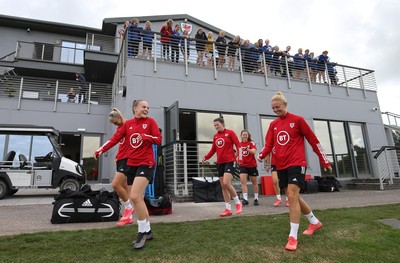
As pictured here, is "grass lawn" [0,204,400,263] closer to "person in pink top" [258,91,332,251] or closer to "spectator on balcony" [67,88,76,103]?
"person in pink top" [258,91,332,251]

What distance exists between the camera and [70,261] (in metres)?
2.76

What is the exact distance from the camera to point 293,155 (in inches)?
139

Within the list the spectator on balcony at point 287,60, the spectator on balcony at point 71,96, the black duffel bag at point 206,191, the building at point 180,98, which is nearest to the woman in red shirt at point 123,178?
the building at point 180,98

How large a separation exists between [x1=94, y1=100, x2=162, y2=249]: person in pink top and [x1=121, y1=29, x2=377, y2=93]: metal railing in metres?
5.95

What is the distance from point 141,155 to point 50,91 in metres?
13.4

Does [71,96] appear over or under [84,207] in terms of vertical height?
over

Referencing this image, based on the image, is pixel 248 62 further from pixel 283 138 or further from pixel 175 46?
pixel 283 138

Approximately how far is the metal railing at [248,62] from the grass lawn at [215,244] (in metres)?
6.80

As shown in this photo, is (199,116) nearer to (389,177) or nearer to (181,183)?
(181,183)

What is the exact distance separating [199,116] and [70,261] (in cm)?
758

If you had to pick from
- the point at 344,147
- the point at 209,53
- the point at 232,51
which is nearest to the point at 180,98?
the point at 209,53

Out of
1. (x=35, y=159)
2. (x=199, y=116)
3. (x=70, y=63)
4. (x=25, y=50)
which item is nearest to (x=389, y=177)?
(x=199, y=116)

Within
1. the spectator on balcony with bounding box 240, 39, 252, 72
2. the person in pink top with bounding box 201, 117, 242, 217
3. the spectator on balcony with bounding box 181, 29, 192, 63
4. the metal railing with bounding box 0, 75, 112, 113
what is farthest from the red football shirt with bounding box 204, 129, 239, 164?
the metal railing with bounding box 0, 75, 112, 113

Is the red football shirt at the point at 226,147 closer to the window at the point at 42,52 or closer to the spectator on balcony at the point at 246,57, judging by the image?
the spectator on balcony at the point at 246,57
